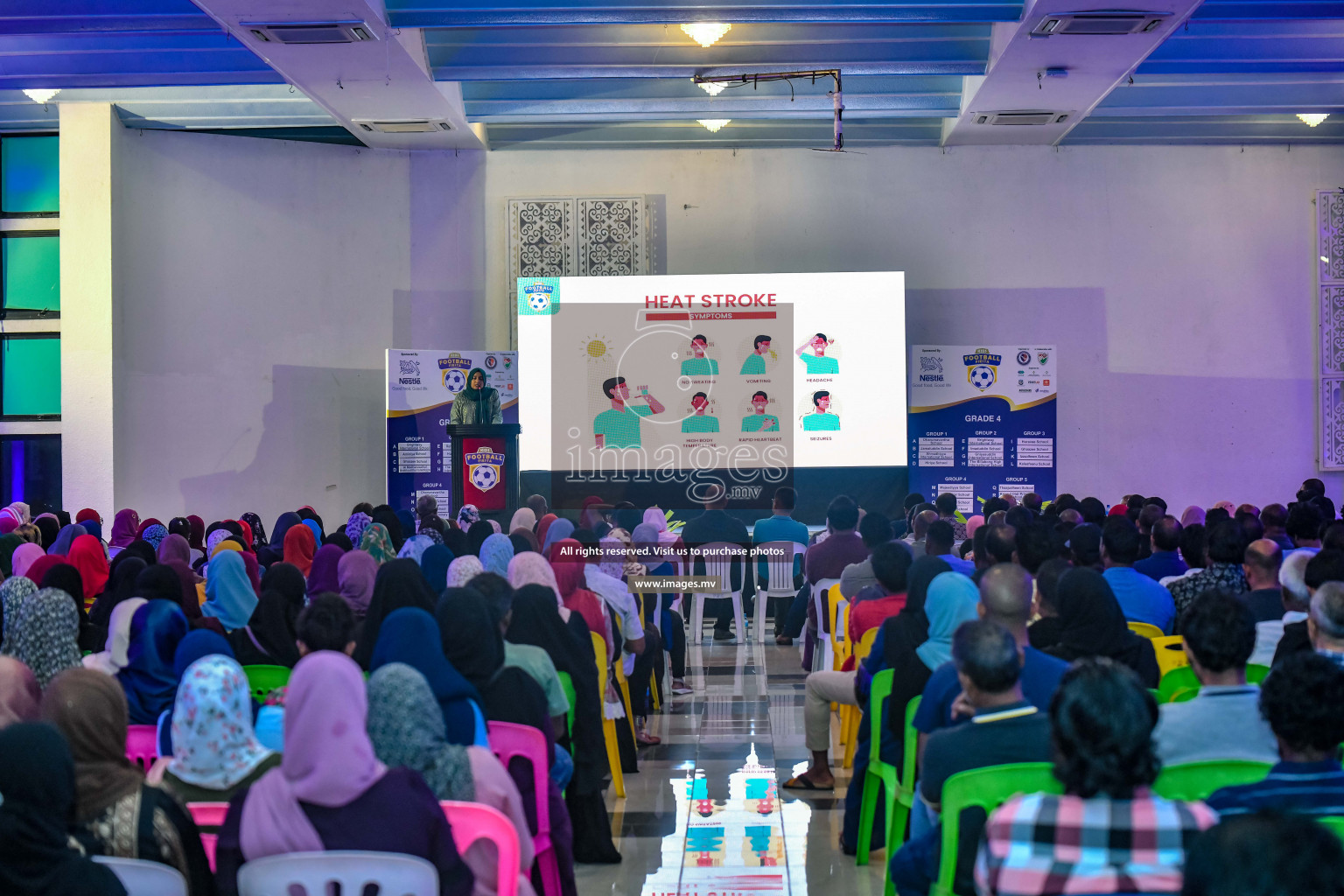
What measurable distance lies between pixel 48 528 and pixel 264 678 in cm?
383

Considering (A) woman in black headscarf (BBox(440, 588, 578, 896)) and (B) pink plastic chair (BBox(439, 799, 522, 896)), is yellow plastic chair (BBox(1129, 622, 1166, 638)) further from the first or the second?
(B) pink plastic chair (BBox(439, 799, 522, 896))

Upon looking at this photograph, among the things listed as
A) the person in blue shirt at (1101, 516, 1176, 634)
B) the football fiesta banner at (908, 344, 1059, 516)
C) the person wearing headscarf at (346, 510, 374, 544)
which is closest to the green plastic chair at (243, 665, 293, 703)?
the person wearing headscarf at (346, 510, 374, 544)

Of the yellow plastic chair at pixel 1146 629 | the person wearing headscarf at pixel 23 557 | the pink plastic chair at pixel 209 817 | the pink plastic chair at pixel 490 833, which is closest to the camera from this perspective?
the pink plastic chair at pixel 490 833

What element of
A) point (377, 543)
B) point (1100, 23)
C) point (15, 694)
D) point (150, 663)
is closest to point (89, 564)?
point (377, 543)

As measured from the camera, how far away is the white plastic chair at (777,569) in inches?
271

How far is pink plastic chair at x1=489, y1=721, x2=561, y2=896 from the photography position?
2.78 metres

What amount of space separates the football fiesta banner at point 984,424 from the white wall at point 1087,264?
806 millimetres

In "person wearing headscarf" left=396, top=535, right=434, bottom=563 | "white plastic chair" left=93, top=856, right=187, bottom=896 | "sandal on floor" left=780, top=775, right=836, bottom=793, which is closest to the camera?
"white plastic chair" left=93, top=856, right=187, bottom=896

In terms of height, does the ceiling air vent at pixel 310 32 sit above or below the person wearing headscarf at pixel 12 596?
above

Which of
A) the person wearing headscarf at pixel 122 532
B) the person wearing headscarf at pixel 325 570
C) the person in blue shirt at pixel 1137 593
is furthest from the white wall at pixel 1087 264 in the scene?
the person in blue shirt at pixel 1137 593

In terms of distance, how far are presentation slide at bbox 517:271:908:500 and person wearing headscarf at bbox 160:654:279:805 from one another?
6716 millimetres

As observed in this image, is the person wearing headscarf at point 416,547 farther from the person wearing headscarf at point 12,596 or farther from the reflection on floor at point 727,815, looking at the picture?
the person wearing headscarf at point 12,596

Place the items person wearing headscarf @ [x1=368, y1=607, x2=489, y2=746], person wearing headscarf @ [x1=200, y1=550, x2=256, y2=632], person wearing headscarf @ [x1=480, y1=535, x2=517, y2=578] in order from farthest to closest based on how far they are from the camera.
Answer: person wearing headscarf @ [x1=480, y1=535, x2=517, y2=578]
person wearing headscarf @ [x1=200, y1=550, x2=256, y2=632]
person wearing headscarf @ [x1=368, y1=607, x2=489, y2=746]

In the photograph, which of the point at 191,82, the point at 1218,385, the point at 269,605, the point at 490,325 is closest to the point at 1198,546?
the point at 269,605
